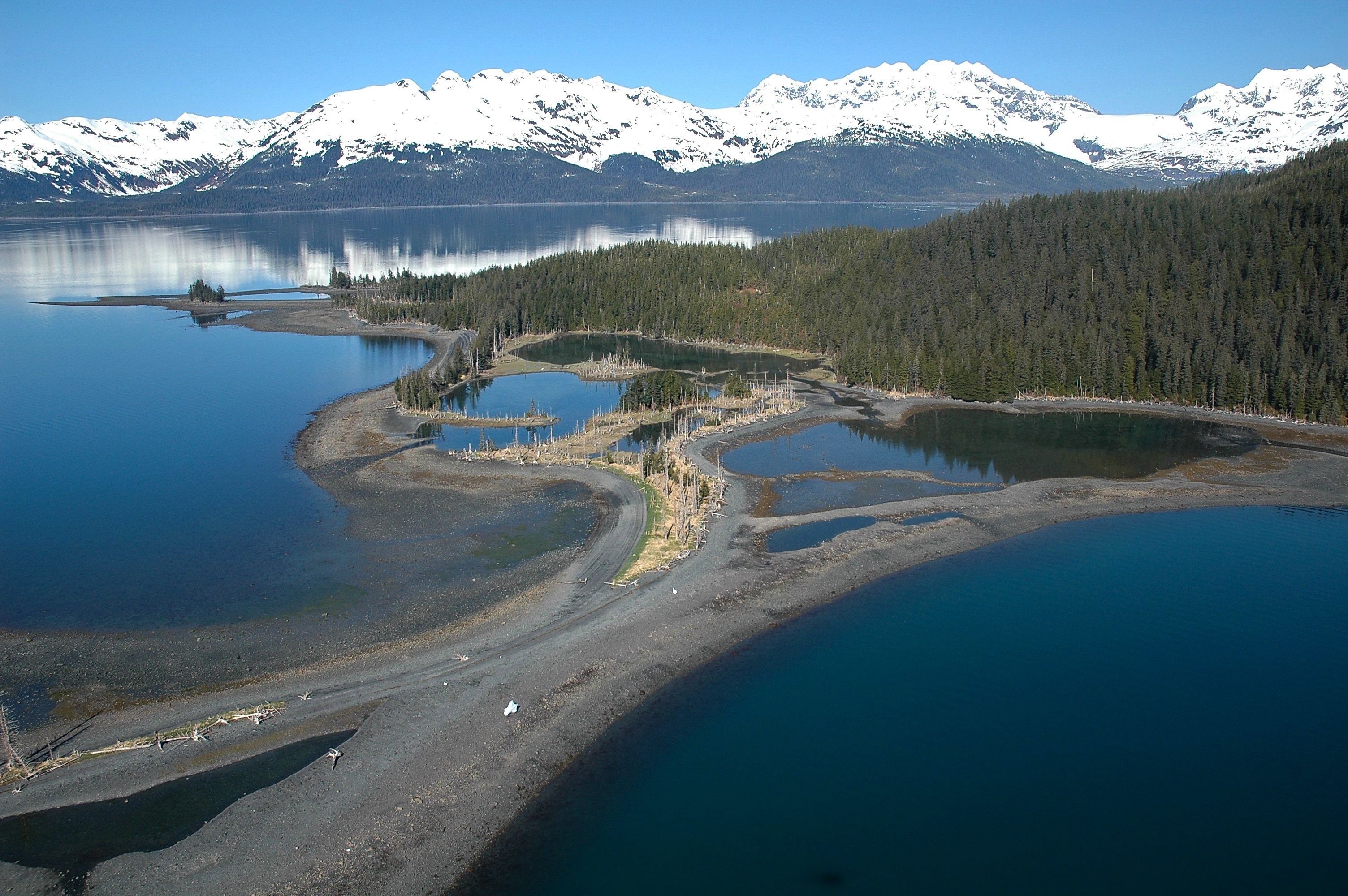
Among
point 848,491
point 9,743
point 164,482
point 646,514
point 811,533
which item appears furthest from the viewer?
point 164,482

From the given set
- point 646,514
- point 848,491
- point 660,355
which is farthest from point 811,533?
point 660,355

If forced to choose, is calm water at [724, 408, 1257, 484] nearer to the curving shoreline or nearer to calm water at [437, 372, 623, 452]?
the curving shoreline

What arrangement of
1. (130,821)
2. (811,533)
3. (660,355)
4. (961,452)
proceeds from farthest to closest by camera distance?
(660,355), (961,452), (811,533), (130,821)

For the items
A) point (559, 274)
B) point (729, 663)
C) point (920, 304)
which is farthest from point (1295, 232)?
point (559, 274)

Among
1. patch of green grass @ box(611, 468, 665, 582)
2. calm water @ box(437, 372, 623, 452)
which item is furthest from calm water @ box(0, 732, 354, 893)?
calm water @ box(437, 372, 623, 452)

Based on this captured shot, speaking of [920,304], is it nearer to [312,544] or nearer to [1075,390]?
[1075,390]

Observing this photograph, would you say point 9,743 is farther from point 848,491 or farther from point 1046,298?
point 1046,298

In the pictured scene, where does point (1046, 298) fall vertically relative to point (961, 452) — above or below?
above
